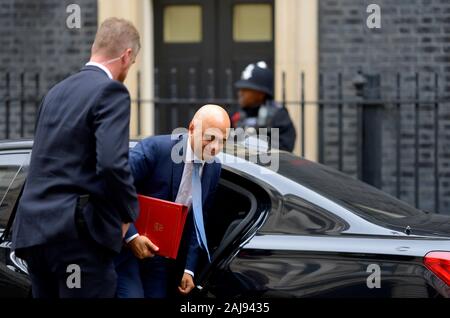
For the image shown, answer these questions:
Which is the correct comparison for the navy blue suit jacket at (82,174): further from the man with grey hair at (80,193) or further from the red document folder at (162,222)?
the red document folder at (162,222)

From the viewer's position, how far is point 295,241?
4516mm

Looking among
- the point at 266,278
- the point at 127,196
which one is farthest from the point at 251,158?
the point at 127,196

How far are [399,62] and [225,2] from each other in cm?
188

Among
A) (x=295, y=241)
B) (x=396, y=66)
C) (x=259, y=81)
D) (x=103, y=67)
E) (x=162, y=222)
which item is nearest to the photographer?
(x=103, y=67)

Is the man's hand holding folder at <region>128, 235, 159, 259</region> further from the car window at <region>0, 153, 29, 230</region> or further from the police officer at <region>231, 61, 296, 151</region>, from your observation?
the police officer at <region>231, 61, 296, 151</region>

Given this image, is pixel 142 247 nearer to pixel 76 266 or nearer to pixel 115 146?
pixel 76 266

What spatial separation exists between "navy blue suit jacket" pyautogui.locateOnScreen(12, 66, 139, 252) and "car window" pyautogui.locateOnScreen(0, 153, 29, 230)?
0.85 meters

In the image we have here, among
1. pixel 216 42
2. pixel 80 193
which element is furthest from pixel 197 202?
pixel 216 42

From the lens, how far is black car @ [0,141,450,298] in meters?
4.39

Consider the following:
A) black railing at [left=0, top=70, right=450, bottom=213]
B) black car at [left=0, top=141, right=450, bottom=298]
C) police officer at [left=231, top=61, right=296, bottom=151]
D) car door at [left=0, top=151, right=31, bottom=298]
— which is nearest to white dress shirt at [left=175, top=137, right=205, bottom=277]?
black car at [left=0, top=141, right=450, bottom=298]

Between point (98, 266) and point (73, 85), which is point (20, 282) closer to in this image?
point (98, 266)

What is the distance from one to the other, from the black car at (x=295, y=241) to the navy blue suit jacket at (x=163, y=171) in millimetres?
221

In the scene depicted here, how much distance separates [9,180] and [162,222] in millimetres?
1045

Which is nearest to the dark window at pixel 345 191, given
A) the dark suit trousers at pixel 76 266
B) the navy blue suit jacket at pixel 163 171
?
the navy blue suit jacket at pixel 163 171
